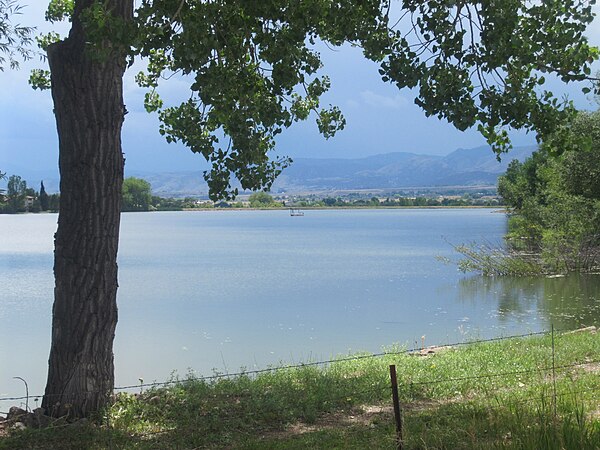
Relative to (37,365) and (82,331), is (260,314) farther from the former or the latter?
(82,331)

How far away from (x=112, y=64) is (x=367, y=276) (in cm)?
2688

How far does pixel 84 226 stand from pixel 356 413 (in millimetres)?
3582

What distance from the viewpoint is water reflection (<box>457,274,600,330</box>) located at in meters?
20.7

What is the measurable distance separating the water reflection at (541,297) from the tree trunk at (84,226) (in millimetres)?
12754

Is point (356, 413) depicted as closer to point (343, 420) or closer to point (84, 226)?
point (343, 420)

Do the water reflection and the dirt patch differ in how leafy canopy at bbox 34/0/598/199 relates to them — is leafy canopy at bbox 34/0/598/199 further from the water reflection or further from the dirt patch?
the water reflection

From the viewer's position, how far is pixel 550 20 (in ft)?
28.8

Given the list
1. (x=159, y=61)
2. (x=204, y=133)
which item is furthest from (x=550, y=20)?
(x=159, y=61)

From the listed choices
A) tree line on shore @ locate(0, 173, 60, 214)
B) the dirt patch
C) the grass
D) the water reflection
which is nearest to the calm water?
the water reflection

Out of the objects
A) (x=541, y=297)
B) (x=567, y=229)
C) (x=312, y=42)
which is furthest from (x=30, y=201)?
(x=312, y=42)

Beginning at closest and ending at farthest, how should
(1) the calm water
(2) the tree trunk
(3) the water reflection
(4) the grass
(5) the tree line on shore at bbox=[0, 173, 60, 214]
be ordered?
(4) the grass → (2) the tree trunk → (1) the calm water → (3) the water reflection → (5) the tree line on shore at bbox=[0, 173, 60, 214]

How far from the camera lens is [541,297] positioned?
25375 millimetres

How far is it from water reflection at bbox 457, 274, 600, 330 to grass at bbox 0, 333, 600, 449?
9.44 metres

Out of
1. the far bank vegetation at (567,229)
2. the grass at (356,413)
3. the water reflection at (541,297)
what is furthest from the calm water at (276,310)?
the grass at (356,413)
